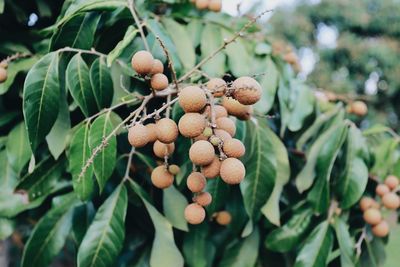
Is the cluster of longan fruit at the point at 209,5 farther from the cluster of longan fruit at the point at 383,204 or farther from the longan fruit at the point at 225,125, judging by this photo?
the cluster of longan fruit at the point at 383,204

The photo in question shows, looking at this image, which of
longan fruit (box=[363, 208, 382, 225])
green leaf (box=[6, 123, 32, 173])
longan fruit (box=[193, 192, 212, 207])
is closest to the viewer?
longan fruit (box=[193, 192, 212, 207])

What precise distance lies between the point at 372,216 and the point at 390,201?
8 cm

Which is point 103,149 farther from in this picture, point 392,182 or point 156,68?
point 392,182

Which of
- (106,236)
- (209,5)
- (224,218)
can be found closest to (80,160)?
(106,236)

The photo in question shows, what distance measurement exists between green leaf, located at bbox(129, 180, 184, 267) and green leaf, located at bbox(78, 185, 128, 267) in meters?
0.06

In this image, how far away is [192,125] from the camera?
2.15 feet

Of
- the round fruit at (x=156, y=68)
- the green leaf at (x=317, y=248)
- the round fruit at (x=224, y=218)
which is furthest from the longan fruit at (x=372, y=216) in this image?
the round fruit at (x=156, y=68)

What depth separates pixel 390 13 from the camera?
836 centimetres

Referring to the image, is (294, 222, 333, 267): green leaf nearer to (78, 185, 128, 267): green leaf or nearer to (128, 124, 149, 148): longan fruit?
(78, 185, 128, 267): green leaf

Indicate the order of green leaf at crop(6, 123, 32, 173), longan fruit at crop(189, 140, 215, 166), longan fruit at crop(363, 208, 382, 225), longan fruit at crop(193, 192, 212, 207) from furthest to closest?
longan fruit at crop(363, 208, 382, 225) < green leaf at crop(6, 123, 32, 173) < longan fruit at crop(193, 192, 212, 207) < longan fruit at crop(189, 140, 215, 166)

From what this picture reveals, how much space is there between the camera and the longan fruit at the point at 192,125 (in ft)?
2.15

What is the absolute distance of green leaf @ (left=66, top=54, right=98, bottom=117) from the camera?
862 millimetres

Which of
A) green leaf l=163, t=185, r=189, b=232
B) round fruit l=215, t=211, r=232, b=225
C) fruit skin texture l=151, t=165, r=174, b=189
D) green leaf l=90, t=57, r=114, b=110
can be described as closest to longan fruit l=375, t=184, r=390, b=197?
round fruit l=215, t=211, r=232, b=225

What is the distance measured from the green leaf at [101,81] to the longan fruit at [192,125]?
30cm
